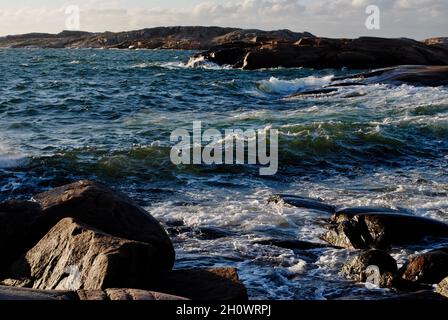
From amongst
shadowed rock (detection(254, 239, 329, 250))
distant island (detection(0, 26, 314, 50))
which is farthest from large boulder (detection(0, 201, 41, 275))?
distant island (detection(0, 26, 314, 50))

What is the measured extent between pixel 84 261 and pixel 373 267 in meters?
3.06

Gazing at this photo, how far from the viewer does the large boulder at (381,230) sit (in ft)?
24.9

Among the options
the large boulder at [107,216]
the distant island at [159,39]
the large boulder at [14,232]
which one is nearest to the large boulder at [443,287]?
the large boulder at [107,216]

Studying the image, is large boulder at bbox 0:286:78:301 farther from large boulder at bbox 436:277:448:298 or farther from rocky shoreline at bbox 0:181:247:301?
large boulder at bbox 436:277:448:298

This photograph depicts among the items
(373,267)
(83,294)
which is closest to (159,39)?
(373,267)

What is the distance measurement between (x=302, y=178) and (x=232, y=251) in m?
4.89

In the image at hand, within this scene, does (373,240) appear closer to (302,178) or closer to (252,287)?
(252,287)

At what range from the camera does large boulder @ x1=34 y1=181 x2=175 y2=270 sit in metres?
5.93

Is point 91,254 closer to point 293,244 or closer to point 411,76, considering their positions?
point 293,244

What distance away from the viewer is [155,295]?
14.6 feet

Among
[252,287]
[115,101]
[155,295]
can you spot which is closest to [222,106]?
[115,101]

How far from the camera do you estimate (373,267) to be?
624cm

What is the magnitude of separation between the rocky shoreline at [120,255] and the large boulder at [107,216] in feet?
0.03

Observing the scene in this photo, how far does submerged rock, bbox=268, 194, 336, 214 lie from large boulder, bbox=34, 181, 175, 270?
141 inches
